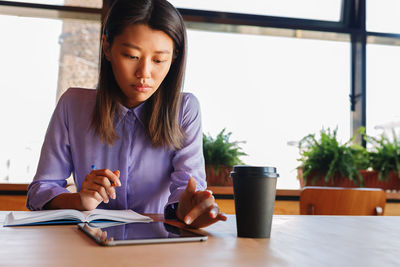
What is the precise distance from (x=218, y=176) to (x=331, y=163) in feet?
2.66

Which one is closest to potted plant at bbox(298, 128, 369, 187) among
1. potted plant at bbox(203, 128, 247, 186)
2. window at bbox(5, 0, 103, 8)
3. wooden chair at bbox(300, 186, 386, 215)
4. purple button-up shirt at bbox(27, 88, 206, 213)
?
potted plant at bbox(203, 128, 247, 186)

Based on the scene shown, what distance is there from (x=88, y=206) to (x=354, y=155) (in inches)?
97.6

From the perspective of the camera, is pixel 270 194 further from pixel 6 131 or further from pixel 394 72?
pixel 394 72

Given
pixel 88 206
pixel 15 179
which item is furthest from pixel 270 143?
pixel 88 206

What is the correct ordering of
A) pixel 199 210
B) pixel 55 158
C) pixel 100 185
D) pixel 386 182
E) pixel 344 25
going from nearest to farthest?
1. pixel 199 210
2. pixel 100 185
3. pixel 55 158
4. pixel 386 182
5. pixel 344 25

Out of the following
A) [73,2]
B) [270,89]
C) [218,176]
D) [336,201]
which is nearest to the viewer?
[336,201]

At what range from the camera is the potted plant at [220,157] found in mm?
2916

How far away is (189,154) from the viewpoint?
1396 mm

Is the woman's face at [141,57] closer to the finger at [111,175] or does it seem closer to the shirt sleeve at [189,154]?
the shirt sleeve at [189,154]

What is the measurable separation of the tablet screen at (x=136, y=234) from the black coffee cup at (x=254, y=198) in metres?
0.10

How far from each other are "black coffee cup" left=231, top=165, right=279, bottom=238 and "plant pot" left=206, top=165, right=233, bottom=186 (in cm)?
210

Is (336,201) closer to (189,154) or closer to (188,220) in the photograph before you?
(189,154)

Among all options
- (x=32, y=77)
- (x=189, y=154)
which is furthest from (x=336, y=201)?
(x=32, y=77)

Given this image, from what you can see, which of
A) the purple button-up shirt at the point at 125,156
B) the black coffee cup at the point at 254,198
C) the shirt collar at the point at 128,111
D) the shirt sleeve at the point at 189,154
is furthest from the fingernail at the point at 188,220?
the shirt collar at the point at 128,111
